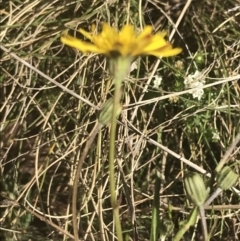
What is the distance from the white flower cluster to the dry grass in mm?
12

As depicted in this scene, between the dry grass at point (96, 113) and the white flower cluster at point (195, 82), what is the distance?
12mm

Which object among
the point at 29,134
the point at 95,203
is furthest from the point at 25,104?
the point at 95,203

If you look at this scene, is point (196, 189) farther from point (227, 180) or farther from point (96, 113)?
point (96, 113)

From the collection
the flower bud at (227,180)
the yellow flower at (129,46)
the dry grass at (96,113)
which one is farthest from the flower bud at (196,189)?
the dry grass at (96,113)

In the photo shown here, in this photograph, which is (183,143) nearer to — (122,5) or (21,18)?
(122,5)

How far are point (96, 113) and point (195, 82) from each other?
6.9 inches

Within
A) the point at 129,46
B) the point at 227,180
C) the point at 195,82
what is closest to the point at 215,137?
the point at 195,82

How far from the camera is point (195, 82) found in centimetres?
93

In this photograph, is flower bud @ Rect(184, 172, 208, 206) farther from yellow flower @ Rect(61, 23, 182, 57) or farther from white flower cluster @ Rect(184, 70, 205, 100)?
white flower cluster @ Rect(184, 70, 205, 100)

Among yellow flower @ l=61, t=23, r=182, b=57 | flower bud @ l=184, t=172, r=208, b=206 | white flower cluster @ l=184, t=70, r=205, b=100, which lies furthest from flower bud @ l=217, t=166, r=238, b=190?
white flower cluster @ l=184, t=70, r=205, b=100

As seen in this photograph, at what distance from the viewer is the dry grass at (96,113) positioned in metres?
0.92

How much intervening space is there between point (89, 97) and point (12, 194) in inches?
8.7

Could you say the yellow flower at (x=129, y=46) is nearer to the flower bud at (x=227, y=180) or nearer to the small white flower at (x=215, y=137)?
the flower bud at (x=227, y=180)

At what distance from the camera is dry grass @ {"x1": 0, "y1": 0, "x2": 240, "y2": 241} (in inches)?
36.4
